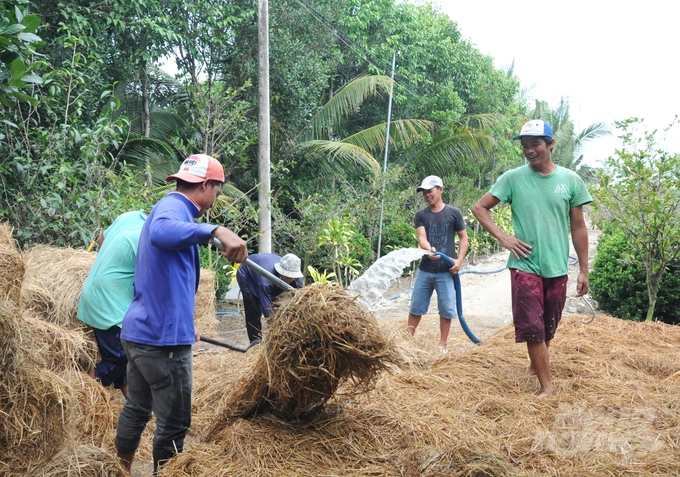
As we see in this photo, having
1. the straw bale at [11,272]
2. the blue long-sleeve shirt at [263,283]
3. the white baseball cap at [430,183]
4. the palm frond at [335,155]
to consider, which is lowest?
the blue long-sleeve shirt at [263,283]

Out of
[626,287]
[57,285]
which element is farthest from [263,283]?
[626,287]

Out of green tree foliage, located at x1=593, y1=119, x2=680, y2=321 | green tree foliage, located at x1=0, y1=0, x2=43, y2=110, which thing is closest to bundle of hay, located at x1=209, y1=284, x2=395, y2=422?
green tree foliage, located at x1=0, y1=0, x2=43, y2=110

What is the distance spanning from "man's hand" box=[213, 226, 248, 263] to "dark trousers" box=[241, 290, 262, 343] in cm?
312

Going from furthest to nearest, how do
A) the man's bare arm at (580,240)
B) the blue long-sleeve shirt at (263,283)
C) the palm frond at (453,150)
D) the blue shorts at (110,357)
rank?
the palm frond at (453,150) < the blue long-sleeve shirt at (263,283) < the man's bare arm at (580,240) < the blue shorts at (110,357)

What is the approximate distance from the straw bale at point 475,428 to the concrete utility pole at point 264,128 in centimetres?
545

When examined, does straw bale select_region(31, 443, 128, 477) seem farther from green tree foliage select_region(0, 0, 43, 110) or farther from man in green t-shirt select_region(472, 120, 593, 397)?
man in green t-shirt select_region(472, 120, 593, 397)

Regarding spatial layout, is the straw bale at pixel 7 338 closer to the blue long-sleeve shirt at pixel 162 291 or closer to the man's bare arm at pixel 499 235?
the blue long-sleeve shirt at pixel 162 291

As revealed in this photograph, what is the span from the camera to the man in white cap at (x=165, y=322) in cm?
293

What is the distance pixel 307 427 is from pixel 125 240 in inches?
66.0

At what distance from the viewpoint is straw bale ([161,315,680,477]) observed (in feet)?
10.3

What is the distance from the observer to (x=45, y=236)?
6.54m

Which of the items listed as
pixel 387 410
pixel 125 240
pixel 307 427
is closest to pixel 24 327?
pixel 125 240

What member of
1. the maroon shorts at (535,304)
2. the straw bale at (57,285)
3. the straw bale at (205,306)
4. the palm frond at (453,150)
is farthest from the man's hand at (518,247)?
the palm frond at (453,150)

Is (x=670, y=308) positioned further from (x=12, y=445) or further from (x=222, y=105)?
(x=12, y=445)
